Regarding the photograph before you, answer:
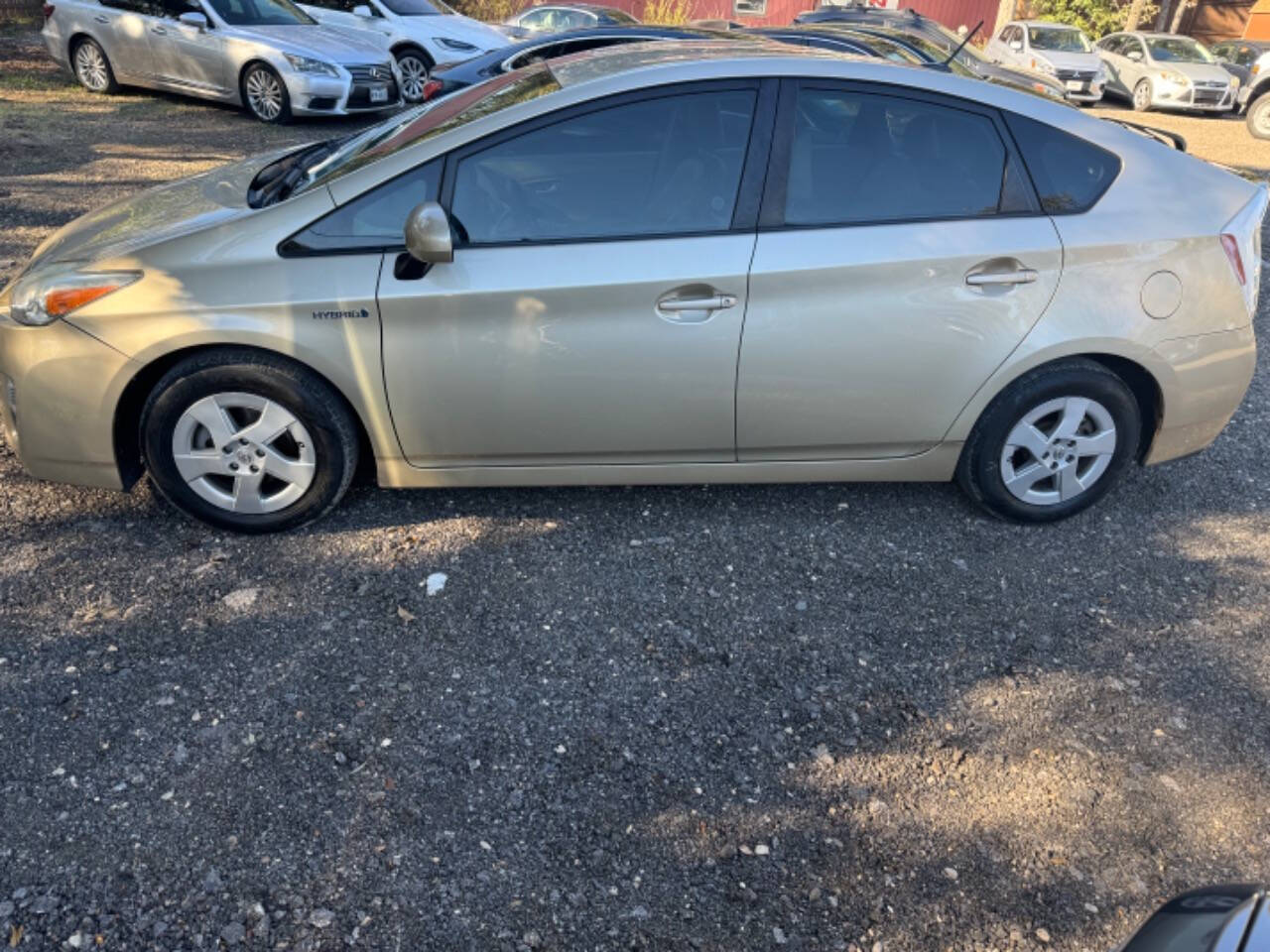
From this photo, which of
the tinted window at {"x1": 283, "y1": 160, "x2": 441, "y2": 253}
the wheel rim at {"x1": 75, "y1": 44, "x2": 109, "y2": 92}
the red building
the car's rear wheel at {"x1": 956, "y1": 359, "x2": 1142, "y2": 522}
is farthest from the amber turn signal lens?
the red building

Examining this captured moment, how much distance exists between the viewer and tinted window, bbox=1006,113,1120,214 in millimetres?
3490

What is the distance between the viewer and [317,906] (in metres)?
2.33

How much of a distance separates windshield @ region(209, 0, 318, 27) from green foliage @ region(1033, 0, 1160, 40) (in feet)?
73.5

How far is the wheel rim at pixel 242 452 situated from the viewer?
3.46m

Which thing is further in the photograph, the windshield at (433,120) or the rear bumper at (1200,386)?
the rear bumper at (1200,386)

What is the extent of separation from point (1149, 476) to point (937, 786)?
2.32 metres

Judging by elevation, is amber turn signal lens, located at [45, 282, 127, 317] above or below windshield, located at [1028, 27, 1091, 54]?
below

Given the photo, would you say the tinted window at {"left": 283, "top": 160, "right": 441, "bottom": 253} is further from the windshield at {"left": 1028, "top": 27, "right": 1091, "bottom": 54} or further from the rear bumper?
the windshield at {"left": 1028, "top": 27, "right": 1091, "bottom": 54}

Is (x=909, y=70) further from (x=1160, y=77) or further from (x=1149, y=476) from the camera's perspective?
(x=1160, y=77)

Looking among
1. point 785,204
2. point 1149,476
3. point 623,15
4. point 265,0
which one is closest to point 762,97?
point 785,204

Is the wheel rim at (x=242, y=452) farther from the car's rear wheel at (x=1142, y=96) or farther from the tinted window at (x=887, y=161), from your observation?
the car's rear wheel at (x=1142, y=96)

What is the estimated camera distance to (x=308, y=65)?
423 inches

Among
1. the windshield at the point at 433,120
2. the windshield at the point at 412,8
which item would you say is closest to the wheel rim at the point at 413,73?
the windshield at the point at 412,8

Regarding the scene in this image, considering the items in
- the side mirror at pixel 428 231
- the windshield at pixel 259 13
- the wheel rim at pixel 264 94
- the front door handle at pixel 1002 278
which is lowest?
the wheel rim at pixel 264 94
